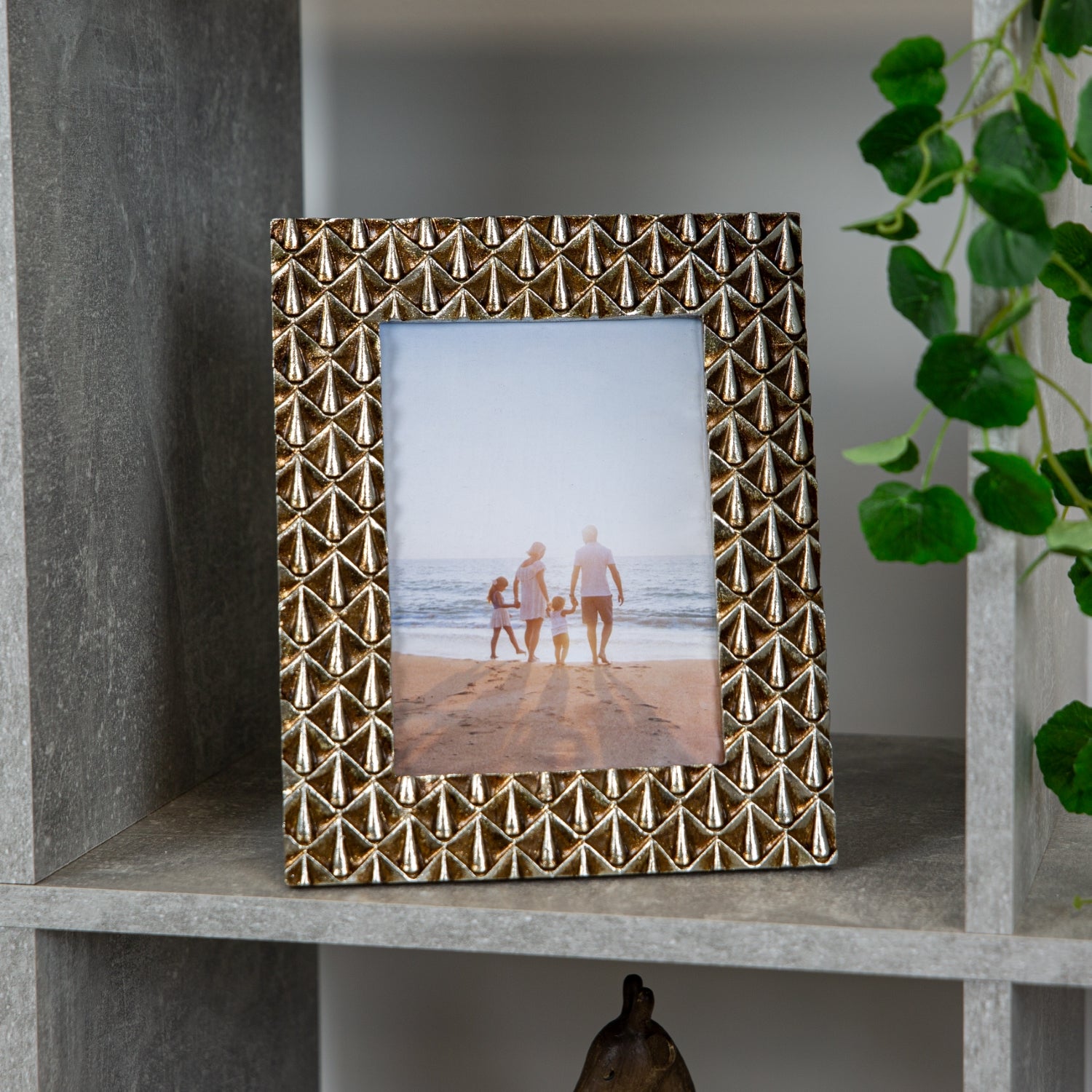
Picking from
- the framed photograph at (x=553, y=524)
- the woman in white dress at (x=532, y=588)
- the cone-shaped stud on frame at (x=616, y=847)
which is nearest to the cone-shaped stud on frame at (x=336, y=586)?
the framed photograph at (x=553, y=524)

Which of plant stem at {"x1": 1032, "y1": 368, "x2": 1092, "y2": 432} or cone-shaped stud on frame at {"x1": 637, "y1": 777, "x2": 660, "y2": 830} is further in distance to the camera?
cone-shaped stud on frame at {"x1": 637, "y1": 777, "x2": 660, "y2": 830}

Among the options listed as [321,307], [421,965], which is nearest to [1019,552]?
[321,307]

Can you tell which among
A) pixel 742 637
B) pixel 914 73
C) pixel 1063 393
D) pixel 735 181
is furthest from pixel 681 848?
pixel 735 181

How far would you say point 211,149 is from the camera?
0.99m

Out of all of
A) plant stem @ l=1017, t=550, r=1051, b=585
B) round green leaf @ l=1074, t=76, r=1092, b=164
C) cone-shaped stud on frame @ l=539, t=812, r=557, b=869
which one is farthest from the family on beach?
round green leaf @ l=1074, t=76, r=1092, b=164

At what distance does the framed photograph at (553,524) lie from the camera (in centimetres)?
77

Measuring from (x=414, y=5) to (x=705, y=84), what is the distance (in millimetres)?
270

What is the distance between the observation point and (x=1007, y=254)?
579 millimetres

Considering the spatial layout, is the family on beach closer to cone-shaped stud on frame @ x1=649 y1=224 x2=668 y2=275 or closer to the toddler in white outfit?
the toddler in white outfit

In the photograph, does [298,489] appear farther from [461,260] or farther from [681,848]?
[681,848]

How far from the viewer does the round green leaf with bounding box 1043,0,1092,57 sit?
24.0 inches

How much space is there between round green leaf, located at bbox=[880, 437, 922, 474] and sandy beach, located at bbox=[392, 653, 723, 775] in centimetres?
18

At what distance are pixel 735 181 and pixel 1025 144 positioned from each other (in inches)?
20.5

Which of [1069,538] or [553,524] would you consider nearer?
[1069,538]
